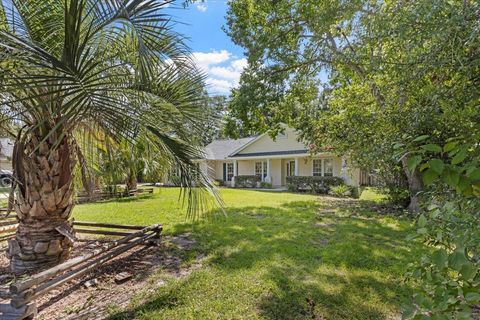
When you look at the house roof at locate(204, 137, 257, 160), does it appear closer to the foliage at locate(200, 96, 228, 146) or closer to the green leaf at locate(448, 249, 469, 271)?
the foliage at locate(200, 96, 228, 146)

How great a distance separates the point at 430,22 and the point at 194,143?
3.40 meters

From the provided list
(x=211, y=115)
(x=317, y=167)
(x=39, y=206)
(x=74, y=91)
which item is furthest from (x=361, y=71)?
(x=317, y=167)

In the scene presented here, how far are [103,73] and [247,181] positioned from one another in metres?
21.4

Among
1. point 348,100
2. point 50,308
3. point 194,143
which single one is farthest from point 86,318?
point 348,100

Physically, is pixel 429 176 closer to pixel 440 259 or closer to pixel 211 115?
pixel 440 259

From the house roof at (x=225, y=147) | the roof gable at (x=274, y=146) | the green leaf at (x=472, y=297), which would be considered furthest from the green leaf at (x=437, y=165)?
the house roof at (x=225, y=147)

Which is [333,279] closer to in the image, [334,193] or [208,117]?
[208,117]

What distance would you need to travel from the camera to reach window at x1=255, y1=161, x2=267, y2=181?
2535cm

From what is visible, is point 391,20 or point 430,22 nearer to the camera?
point 430,22

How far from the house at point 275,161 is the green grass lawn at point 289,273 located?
12220mm

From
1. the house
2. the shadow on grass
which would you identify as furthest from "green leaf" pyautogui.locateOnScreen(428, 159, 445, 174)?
the house

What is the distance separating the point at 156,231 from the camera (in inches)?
255

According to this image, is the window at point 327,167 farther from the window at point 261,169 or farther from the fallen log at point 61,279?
the fallen log at point 61,279

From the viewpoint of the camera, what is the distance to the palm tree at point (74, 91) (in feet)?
8.13
